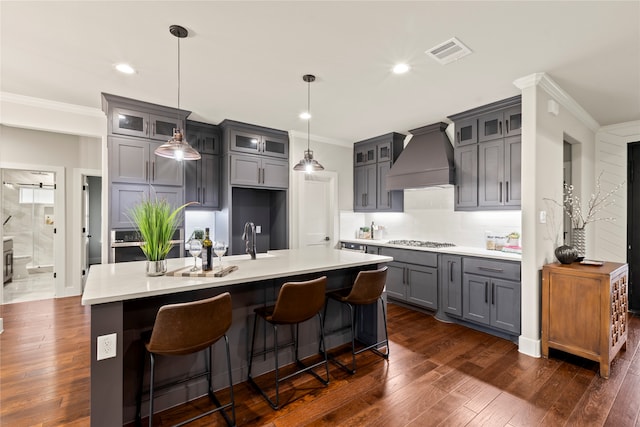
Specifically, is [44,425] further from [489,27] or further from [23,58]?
[489,27]

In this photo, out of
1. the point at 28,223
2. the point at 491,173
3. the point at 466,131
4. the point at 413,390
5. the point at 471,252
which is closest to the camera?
the point at 413,390

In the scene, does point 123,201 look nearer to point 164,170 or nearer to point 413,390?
point 164,170

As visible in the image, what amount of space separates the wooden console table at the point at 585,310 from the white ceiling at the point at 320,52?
1897 millimetres

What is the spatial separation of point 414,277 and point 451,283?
0.53 m

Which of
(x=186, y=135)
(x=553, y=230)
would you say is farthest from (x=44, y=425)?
(x=553, y=230)

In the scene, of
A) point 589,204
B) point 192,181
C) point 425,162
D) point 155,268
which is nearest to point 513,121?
point 425,162

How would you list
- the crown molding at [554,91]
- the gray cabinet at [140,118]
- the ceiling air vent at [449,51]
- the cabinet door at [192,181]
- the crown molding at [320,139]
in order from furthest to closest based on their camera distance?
the crown molding at [320,139] → the cabinet door at [192,181] → the gray cabinet at [140,118] → the crown molding at [554,91] → the ceiling air vent at [449,51]

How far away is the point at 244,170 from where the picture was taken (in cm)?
450

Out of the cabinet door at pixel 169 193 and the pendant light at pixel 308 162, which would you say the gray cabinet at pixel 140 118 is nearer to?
the cabinet door at pixel 169 193

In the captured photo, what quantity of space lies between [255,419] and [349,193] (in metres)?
4.25

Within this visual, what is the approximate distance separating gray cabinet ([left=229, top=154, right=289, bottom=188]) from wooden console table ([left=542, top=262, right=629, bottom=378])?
3.64 meters

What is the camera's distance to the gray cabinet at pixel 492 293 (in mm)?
3133

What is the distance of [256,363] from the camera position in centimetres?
247

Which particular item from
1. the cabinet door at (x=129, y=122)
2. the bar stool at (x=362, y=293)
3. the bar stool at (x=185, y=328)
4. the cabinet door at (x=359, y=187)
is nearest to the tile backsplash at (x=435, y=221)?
the cabinet door at (x=359, y=187)
